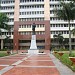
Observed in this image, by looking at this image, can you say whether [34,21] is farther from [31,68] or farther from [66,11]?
[31,68]

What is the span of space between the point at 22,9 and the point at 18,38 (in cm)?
1168

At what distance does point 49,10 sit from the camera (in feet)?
299

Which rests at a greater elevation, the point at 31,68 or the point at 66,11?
the point at 66,11

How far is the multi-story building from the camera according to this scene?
90.2 meters

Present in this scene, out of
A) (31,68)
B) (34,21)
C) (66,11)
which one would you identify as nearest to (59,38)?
(34,21)

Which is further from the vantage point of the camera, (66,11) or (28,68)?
(66,11)

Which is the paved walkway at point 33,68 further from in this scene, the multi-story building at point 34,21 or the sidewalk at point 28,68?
the multi-story building at point 34,21

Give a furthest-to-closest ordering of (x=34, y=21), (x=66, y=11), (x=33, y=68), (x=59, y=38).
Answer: (x=34, y=21)
(x=59, y=38)
(x=66, y=11)
(x=33, y=68)

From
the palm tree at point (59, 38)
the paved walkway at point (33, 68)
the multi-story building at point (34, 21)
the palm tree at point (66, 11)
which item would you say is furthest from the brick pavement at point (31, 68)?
the multi-story building at point (34, 21)

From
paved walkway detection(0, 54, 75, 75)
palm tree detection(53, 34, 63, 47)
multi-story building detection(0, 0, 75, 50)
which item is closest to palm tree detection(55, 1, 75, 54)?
paved walkway detection(0, 54, 75, 75)

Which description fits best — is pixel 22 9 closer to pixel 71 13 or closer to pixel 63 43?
pixel 63 43

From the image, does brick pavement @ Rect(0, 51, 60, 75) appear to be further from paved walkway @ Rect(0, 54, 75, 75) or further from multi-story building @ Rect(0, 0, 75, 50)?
multi-story building @ Rect(0, 0, 75, 50)

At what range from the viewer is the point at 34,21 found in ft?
298

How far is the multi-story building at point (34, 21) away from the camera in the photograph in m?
90.2
